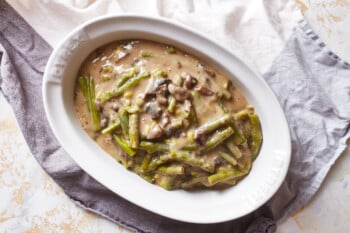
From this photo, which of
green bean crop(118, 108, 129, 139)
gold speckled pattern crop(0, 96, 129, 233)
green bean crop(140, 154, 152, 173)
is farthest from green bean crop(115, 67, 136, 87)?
gold speckled pattern crop(0, 96, 129, 233)

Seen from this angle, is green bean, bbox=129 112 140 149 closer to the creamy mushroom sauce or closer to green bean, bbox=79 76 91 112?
the creamy mushroom sauce

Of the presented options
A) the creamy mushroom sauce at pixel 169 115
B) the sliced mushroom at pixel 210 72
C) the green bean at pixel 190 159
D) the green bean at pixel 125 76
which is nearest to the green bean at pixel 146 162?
the creamy mushroom sauce at pixel 169 115

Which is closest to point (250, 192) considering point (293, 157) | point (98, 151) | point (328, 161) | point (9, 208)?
point (293, 157)

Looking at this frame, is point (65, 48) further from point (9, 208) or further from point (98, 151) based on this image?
point (9, 208)

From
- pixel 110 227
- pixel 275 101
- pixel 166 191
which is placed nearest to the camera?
pixel 275 101

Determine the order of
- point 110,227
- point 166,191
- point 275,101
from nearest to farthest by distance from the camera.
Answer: point 275,101
point 166,191
point 110,227

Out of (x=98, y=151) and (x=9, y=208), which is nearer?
(x=98, y=151)
